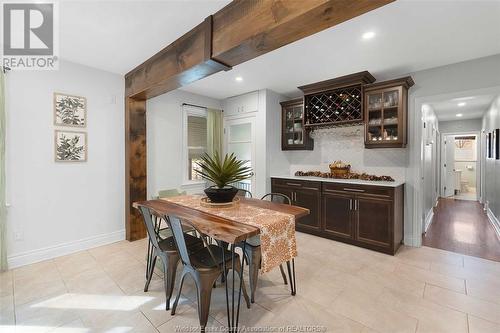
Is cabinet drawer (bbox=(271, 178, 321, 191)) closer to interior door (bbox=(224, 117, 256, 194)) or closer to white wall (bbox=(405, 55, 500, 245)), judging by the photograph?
interior door (bbox=(224, 117, 256, 194))

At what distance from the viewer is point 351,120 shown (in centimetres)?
364

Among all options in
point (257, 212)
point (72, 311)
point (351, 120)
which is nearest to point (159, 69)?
point (257, 212)

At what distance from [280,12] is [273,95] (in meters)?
2.94

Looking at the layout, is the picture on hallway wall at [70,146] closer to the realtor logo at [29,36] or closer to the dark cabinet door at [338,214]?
the realtor logo at [29,36]

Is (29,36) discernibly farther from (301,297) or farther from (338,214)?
(338,214)

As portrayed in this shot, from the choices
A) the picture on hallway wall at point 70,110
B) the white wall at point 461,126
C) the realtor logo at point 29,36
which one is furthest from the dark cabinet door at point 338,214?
the white wall at point 461,126

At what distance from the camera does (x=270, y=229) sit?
1.73 metres

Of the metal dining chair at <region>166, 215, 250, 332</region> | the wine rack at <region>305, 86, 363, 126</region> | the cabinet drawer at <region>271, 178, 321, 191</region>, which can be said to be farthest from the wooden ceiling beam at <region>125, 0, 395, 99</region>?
the cabinet drawer at <region>271, 178, 321, 191</region>

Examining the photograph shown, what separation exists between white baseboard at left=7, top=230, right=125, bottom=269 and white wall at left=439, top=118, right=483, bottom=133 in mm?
8766

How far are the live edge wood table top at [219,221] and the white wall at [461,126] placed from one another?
24.1 ft

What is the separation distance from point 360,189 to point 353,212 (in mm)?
358

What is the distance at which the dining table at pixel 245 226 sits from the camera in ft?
5.37

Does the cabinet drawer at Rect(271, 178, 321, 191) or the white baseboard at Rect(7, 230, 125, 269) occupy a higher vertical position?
the cabinet drawer at Rect(271, 178, 321, 191)

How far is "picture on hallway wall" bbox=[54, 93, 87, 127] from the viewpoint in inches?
120
